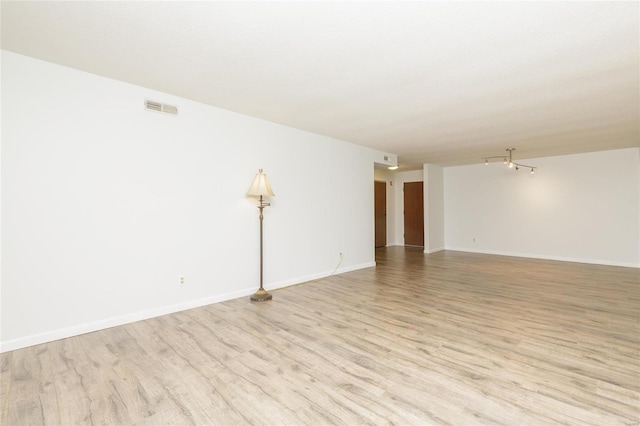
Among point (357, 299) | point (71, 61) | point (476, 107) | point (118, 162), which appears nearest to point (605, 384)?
point (357, 299)

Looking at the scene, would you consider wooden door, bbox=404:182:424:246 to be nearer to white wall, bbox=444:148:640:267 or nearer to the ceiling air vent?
white wall, bbox=444:148:640:267

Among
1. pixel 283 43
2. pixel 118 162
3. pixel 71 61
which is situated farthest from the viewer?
pixel 118 162

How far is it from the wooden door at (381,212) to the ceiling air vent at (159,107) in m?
7.03

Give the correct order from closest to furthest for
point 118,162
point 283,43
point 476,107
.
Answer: point 283,43
point 118,162
point 476,107

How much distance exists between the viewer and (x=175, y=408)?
183cm

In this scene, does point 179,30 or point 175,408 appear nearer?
point 175,408

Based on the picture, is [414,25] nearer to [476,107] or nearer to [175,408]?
[476,107]

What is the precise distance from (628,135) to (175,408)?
7.58 meters

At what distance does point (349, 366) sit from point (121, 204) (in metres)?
2.80

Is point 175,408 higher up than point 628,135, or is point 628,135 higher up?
point 628,135

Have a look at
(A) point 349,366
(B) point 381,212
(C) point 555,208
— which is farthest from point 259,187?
(C) point 555,208

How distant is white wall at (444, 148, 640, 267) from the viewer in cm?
639

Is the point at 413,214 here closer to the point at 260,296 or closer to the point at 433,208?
the point at 433,208

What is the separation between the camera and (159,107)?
3.42 meters
